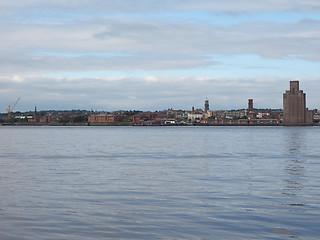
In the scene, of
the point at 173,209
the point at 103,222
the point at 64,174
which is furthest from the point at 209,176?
the point at 103,222

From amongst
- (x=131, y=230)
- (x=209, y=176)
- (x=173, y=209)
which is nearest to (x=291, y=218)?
(x=173, y=209)

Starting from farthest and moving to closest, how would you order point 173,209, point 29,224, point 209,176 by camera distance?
point 209,176, point 173,209, point 29,224

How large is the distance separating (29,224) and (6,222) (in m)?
0.68

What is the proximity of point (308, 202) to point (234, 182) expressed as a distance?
205 inches

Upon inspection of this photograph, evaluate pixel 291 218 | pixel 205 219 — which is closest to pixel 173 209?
pixel 205 219

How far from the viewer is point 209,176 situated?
22734mm

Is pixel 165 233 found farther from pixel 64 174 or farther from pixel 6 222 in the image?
pixel 64 174

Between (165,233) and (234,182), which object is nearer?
(165,233)

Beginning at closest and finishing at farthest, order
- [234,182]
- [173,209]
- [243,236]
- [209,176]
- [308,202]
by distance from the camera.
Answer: [243,236] < [173,209] < [308,202] < [234,182] < [209,176]

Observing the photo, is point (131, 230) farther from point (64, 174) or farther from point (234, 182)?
point (64, 174)

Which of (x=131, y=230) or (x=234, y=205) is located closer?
(x=131, y=230)

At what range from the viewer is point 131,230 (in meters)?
11.7

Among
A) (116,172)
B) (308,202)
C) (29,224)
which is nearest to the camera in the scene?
(29,224)

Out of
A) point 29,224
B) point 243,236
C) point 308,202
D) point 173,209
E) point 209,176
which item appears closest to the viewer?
point 243,236
